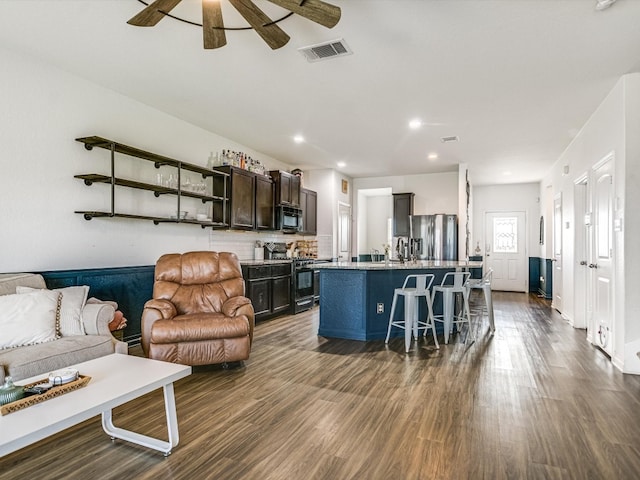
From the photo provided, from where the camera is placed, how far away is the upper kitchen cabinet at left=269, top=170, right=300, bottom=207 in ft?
22.4

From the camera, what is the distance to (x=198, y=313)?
3.83m

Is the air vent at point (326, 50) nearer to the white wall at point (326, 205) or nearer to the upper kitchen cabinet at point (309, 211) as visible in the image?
the upper kitchen cabinet at point (309, 211)

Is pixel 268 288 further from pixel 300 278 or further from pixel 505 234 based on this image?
pixel 505 234

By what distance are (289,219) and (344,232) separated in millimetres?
2404

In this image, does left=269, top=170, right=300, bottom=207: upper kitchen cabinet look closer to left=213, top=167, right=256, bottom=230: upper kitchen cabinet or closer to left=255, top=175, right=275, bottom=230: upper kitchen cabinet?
left=255, top=175, right=275, bottom=230: upper kitchen cabinet

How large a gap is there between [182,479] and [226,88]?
3.55 m

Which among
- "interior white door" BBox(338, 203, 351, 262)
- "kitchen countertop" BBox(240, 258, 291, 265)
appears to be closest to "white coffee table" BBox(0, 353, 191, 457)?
"kitchen countertop" BBox(240, 258, 291, 265)

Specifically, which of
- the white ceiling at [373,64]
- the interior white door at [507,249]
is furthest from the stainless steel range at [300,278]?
the interior white door at [507,249]

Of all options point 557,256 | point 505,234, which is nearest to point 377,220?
point 505,234

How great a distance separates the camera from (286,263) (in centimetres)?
643

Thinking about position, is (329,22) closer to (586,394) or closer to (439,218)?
(586,394)

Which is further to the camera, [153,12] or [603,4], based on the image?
[603,4]

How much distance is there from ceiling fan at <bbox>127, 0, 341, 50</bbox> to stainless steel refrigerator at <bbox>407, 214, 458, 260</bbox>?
5.73 m

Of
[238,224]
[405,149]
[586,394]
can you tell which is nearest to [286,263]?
[238,224]
